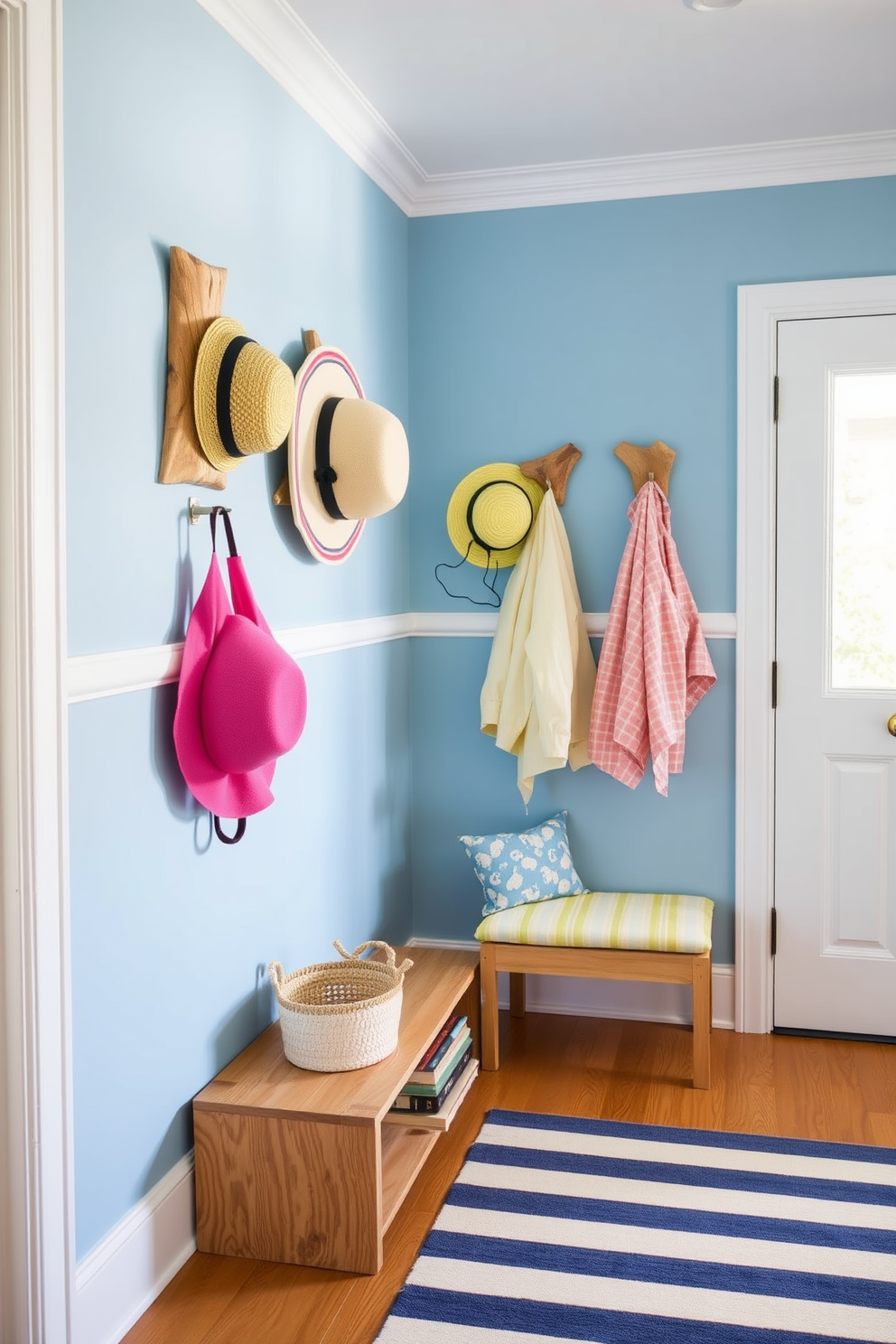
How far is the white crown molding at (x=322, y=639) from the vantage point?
65.8 inches

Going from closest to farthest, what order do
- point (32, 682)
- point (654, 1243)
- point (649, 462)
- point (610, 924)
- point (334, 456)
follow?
point (32, 682), point (654, 1243), point (334, 456), point (610, 924), point (649, 462)

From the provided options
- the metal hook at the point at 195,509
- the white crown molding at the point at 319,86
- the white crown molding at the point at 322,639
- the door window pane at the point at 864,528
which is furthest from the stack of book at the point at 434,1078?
the white crown molding at the point at 319,86

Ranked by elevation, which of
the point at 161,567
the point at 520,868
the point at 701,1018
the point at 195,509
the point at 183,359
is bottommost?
the point at 701,1018

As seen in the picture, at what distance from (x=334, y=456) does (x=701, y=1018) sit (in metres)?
1.58

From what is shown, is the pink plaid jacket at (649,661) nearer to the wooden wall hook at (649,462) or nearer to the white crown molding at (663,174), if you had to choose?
the wooden wall hook at (649,462)

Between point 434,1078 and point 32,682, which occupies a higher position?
point 32,682

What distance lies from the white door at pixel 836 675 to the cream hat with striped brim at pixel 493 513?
68 centimetres

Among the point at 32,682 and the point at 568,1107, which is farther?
the point at 568,1107

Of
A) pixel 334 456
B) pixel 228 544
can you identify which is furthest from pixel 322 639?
pixel 228 544

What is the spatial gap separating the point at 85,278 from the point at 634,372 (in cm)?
180

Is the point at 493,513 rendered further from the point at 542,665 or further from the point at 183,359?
the point at 183,359

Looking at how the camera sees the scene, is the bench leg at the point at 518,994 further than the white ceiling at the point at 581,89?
Yes

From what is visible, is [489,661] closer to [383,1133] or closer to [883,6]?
[383,1133]

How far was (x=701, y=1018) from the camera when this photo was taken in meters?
2.70
